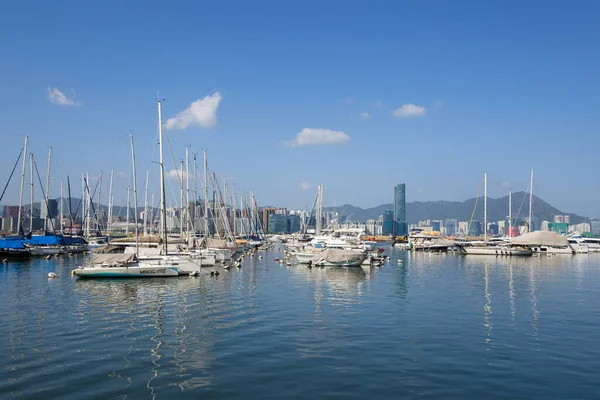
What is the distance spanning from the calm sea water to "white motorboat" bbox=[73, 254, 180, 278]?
16.6 feet

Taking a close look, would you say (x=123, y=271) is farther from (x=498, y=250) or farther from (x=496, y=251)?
(x=498, y=250)

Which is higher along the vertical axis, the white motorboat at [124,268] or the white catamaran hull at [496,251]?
the white motorboat at [124,268]

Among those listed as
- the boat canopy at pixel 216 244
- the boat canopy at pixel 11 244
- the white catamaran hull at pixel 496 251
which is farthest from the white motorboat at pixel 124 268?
the white catamaran hull at pixel 496 251

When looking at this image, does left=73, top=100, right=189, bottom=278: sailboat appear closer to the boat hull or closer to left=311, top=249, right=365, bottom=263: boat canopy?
the boat hull

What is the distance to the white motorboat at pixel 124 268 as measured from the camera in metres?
46.5

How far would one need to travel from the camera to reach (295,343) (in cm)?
2183

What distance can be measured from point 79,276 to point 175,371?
34.3 meters

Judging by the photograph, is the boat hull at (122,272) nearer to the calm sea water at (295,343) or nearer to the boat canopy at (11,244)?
the calm sea water at (295,343)

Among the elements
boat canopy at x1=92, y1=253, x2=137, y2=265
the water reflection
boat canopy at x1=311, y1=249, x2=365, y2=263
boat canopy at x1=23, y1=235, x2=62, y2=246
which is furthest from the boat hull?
boat canopy at x1=23, y1=235, x2=62, y2=246

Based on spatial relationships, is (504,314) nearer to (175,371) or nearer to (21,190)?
(175,371)

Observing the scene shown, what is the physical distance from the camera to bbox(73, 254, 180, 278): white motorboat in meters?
46.5

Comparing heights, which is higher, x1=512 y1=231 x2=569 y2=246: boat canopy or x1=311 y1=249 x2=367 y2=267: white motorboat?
x1=512 y1=231 x2=569 y2=246: boat canopy

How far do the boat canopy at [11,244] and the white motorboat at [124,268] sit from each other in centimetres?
4215

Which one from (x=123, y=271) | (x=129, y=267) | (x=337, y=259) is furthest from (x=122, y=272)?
(x=337, y=259)
